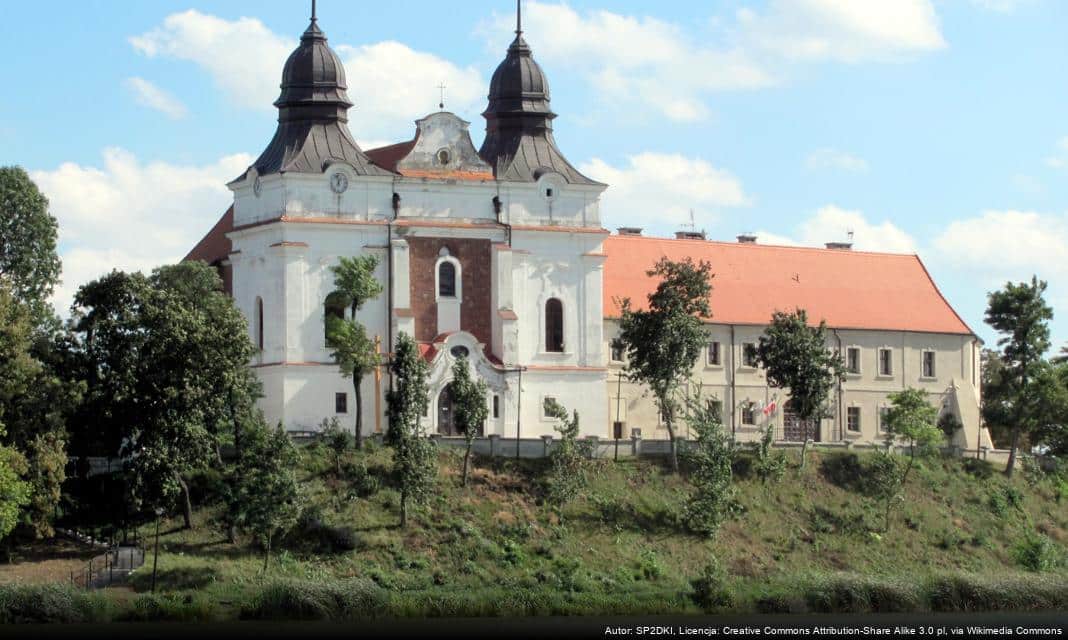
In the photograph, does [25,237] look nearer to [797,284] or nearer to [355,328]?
[355,328]

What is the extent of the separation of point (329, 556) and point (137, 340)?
28.9ft

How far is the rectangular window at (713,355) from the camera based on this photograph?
84.8 meters

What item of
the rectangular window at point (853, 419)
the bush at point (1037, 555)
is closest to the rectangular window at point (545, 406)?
the rectangular window at point (853, 419)

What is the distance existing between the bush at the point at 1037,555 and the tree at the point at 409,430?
2008cm

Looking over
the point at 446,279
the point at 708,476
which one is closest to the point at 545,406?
the point at 446,279

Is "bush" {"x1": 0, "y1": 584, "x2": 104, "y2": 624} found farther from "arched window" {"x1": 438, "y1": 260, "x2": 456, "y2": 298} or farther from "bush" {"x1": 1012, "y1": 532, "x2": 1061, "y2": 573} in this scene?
"bush" {"x1": 1012, "y1": 532, "x2": 1061, "y2": 573}

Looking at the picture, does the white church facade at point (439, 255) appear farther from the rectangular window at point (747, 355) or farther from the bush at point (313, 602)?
the bush at point (313, 602)

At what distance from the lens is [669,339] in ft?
246

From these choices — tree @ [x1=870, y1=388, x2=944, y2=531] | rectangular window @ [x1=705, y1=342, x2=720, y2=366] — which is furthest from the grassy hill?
rectangular window @ [x1=705, y1=342, x2=720, y2=366]

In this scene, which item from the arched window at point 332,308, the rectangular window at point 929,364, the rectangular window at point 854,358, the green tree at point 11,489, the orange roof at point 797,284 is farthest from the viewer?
the rectangular window at point 929,364

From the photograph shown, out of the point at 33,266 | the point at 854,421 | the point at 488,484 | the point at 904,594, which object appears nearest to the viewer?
the point at 904,594

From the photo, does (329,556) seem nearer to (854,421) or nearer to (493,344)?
(493,344)

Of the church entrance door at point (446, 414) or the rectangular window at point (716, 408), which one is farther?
the rectangular window at point (716, 408)

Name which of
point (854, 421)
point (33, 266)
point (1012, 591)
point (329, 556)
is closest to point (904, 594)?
point (1012, 591)
